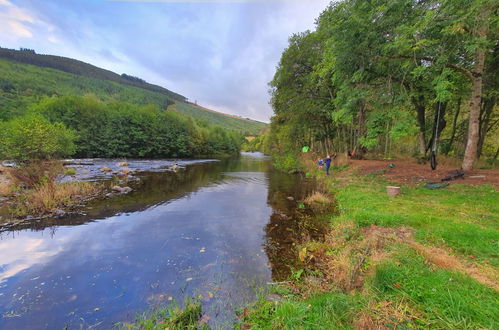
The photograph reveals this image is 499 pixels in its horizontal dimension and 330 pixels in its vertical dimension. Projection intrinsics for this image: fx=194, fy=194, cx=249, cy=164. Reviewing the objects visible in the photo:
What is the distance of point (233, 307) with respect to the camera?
12.3ft

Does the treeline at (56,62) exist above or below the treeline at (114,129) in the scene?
above

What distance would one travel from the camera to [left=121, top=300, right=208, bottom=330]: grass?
3.22 m

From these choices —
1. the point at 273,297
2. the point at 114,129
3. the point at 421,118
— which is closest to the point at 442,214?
the point at 273,297

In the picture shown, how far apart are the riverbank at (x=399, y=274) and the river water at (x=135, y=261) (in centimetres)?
86

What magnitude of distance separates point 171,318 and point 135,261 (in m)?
2.77

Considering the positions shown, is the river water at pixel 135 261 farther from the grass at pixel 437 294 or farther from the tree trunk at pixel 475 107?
the tree trunk at pixel 475 107

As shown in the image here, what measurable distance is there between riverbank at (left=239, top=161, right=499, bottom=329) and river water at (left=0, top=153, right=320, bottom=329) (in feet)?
2.81

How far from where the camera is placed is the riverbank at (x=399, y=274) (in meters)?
2.70

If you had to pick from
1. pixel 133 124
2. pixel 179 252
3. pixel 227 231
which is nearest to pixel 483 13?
pixel 227 231

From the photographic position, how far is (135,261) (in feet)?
17.7

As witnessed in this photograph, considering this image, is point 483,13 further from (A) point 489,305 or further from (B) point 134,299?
(B) point 134,299

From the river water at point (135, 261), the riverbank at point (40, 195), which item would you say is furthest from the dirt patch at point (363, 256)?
the riverbank at point (40, 195)

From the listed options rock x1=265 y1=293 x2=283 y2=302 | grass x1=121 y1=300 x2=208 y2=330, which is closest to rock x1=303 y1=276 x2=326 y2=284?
rock x1=265 y1=293 x2=283 y2=302

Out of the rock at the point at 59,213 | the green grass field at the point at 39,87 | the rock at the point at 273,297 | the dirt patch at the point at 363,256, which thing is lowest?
the rock at the point at 59,213
